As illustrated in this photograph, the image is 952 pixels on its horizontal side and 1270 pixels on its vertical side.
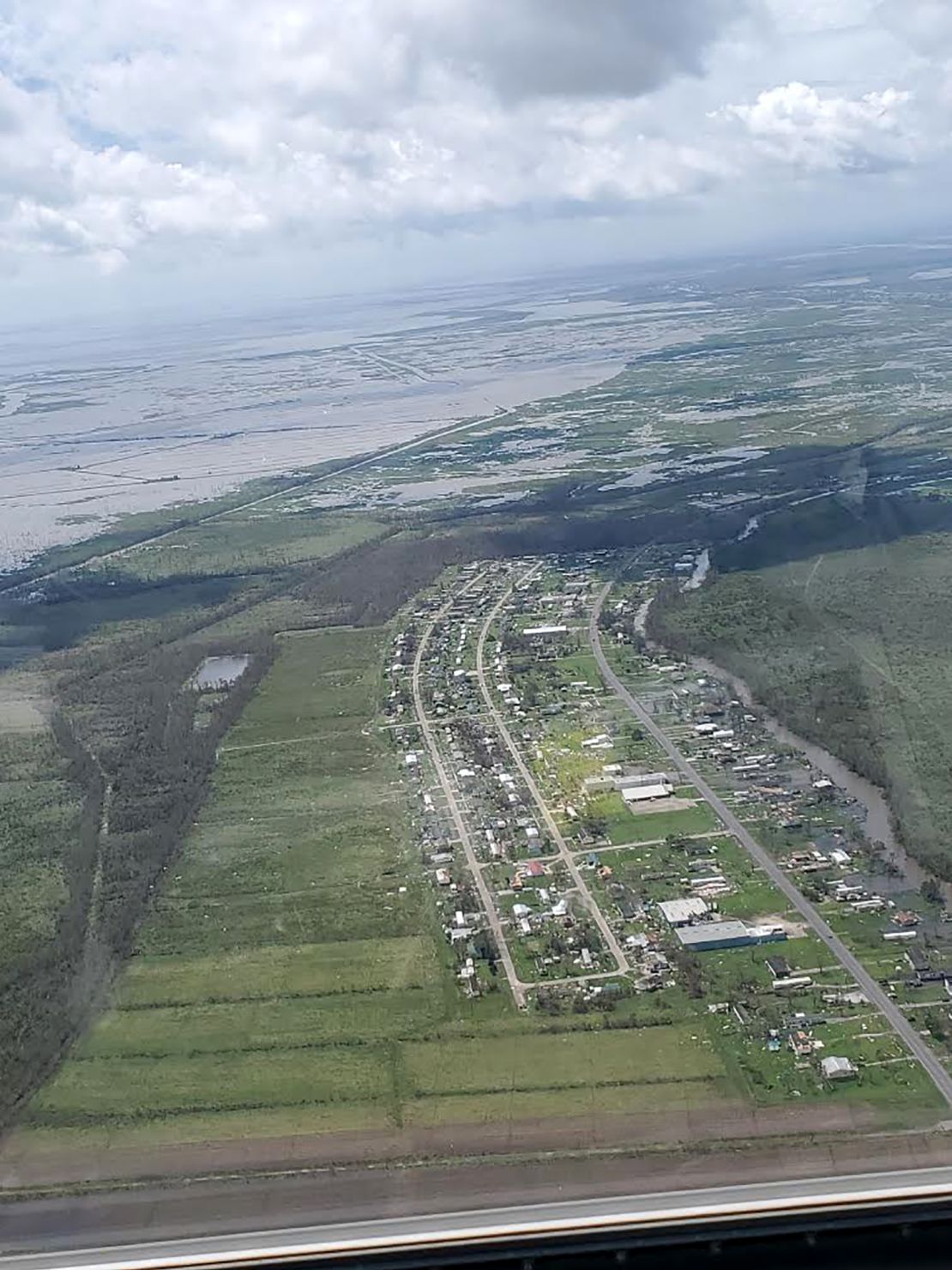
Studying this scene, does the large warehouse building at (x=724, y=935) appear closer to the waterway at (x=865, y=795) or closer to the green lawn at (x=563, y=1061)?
the green lawn at (x=563, y=1061)

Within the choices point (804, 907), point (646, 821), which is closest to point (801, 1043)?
point (804, 907)

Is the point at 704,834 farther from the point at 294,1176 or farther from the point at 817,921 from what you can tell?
the point at 294,1176

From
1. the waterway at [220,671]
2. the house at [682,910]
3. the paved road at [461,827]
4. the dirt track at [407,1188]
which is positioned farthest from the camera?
the waterway at [220,671]

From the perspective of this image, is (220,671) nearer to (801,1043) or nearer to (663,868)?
(663,868)

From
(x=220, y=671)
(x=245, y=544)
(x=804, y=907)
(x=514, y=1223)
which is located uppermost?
(x=514, y=1223)

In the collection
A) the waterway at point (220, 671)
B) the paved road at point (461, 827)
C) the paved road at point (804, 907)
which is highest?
the waterway at point (220, 671)

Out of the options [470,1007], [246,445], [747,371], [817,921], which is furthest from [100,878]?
[747,371]

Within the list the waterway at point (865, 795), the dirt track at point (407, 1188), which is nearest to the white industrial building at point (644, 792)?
the waterway at point (865, 795)
